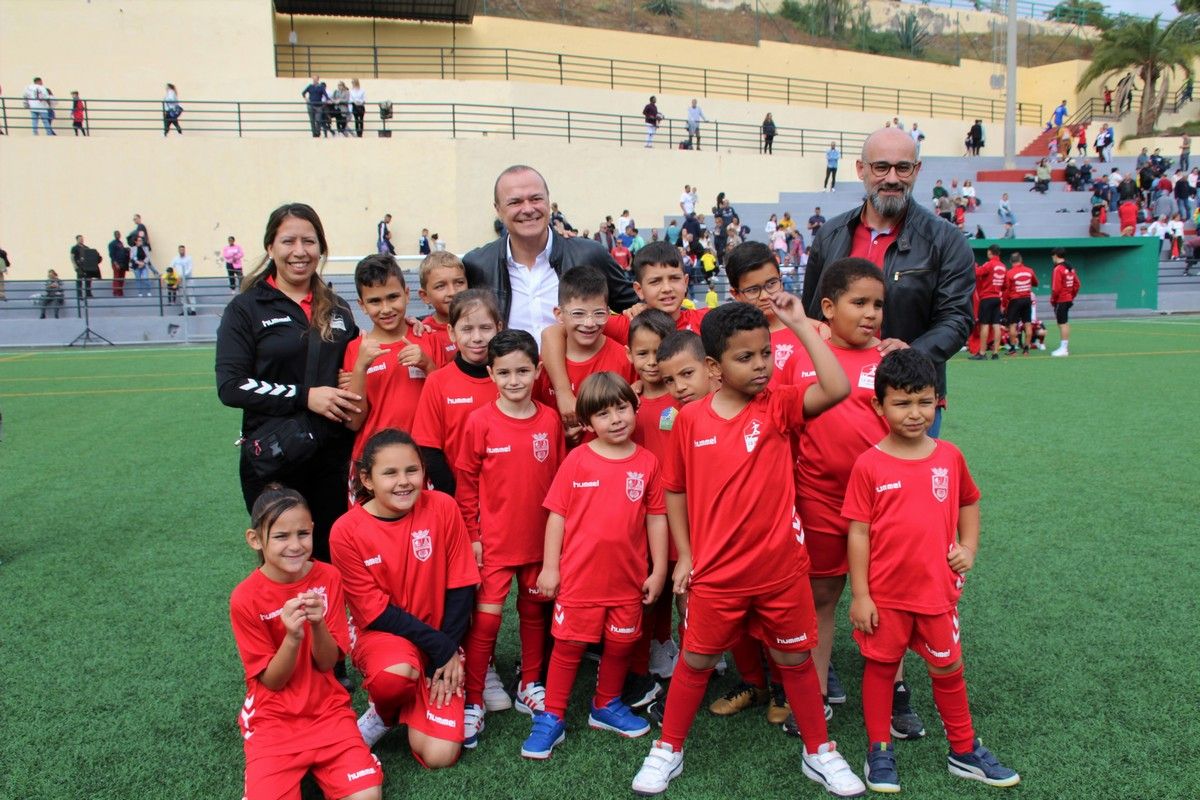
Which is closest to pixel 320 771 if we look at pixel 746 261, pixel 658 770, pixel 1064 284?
pixel 658 770

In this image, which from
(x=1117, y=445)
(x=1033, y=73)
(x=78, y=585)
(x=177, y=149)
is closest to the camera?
(x=78, y=585)

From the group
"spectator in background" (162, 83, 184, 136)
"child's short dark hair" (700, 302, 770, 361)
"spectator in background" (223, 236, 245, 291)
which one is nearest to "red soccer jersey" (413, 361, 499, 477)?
"child's short dark hair" (700, 302, 770, 361)

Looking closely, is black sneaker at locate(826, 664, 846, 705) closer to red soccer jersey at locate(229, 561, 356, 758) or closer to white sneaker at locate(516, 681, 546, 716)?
white sneaker at locate(516, 681, 546, 716)

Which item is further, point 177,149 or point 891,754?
point 177,149

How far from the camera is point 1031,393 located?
11461 millimetres

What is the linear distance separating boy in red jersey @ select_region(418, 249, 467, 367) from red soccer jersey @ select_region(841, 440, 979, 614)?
6.53ft

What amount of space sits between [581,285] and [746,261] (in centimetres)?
69

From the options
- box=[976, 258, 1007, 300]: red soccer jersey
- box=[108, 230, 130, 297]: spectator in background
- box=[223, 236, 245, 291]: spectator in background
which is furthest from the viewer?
box=[108, 230, 130, 297]: spectator in background

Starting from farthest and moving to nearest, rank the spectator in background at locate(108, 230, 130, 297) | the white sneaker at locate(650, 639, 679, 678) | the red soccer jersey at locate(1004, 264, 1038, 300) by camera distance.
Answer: the spectator in background at locate(108, 230, 130, 297) < the red soccer jersey at locate(1004, 264, 1038, 300) < the white sneaker at locate(650, 639, 679, 678)

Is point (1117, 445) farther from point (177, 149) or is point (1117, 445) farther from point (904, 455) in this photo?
point (177, 149)

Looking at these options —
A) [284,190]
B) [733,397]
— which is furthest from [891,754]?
[284,190]

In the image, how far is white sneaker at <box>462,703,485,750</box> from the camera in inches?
136

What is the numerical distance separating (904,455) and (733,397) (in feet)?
2.03

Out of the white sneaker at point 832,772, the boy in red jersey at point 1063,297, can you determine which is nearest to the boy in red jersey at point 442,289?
the white sneaker at point 832,772
